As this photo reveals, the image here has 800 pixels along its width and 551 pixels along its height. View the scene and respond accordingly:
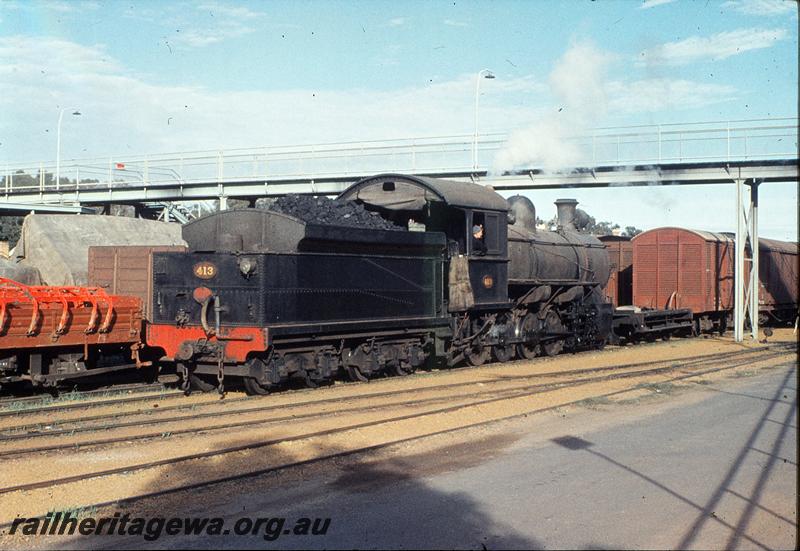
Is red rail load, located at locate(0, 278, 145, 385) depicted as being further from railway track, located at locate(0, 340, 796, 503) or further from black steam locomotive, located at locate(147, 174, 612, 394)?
railway track, located at locate(0, 340, 796, 503)

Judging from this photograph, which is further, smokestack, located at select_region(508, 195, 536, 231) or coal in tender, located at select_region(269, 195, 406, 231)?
smokestack, located at select_region(508, 195, 536, 231)

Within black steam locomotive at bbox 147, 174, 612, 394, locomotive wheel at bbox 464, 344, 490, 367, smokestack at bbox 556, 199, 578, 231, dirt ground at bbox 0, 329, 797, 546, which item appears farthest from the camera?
smokestack at bbox 556, 199, 578, 231

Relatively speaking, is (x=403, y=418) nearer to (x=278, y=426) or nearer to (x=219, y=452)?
(x=278, y=426)

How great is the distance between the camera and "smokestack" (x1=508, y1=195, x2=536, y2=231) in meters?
18.4

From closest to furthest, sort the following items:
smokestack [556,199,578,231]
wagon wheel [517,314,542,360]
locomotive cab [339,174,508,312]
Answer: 1. locomotive cab [339,174,508,312]
2. wagon wheel [517,314,542,360]
3. smokestack [556,199,578,231]

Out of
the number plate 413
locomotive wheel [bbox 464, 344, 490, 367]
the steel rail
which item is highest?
the number plate 413

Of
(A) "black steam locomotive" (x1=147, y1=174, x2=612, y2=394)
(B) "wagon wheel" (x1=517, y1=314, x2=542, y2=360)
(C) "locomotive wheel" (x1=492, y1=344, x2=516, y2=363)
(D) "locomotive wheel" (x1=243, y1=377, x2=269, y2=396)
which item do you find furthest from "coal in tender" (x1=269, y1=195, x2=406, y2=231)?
(B) "wagon wheel" (x1=517, y1=314, x2=542, y2=360)

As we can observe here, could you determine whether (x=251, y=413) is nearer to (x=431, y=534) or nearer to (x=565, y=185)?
(x=431, y=534)

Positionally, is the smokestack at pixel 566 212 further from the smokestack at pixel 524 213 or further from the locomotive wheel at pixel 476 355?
the locomotive wheel at pixel 476 355

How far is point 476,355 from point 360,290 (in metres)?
4.51

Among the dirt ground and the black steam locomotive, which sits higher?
the black steam locomotive
